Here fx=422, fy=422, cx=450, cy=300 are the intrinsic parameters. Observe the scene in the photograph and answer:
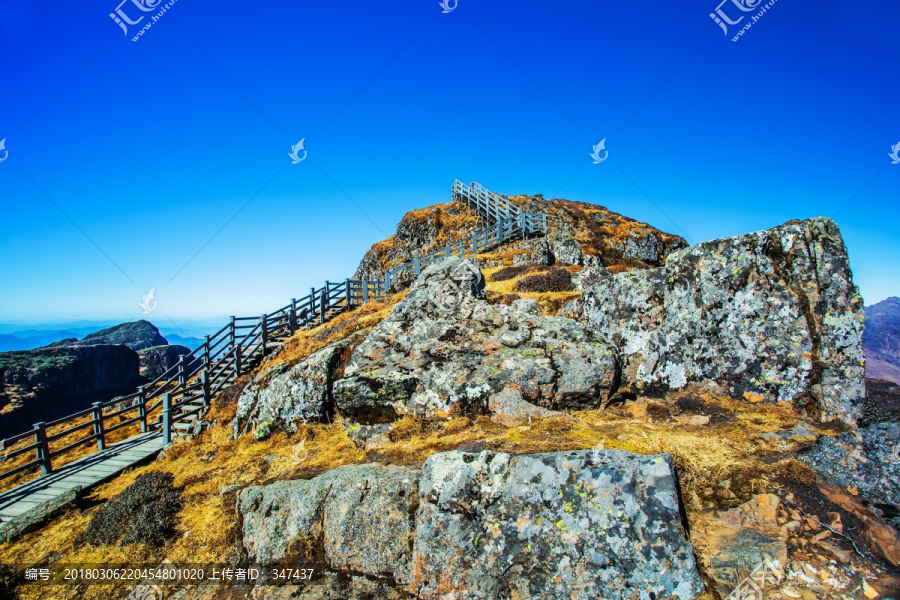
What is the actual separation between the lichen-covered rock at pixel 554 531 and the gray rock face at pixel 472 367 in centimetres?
296

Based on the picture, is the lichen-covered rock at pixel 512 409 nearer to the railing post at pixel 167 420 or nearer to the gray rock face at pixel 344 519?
the gray rock face at pixel 344 519

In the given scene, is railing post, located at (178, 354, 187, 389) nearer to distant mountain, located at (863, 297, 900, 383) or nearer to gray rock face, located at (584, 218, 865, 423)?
gray rock face, located at (584, 218, 865, 423)

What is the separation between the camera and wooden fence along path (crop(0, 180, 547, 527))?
39.7 ft

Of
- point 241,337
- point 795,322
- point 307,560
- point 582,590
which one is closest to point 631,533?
point 582,590

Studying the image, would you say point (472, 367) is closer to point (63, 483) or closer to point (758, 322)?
point (758, 322)

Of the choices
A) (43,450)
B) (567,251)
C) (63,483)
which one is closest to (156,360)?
(43,450)

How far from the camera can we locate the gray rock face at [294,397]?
1015 centimetres

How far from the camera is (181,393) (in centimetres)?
1845

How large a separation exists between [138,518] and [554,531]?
7.88m

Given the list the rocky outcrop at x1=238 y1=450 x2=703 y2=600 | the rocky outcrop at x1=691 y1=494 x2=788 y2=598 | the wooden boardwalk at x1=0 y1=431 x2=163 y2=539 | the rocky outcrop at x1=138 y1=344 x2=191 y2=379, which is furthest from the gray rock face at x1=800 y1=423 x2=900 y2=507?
the rocky outcrop at x1=138 y1=344 x2=191 y2=379

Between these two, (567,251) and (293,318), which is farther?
(567,251)

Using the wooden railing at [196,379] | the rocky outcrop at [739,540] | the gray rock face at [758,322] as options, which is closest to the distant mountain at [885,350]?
the wooden railing at [196,379]

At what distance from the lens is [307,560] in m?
5.95

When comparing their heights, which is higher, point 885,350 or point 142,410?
point 142,410
